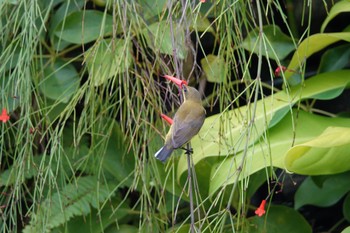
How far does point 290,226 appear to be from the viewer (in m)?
1.77

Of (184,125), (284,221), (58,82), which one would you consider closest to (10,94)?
(58,82)

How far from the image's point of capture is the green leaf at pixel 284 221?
1766 mm

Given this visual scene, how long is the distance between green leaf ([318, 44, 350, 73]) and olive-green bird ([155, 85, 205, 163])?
1.95 ft

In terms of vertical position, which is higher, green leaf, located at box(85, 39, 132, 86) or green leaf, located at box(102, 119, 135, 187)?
green leaf, located at box(85, 39, 132, 86)

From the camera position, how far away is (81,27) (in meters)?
1.87

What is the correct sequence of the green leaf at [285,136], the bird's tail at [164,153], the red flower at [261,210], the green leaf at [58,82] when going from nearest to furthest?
the red flower at [261,210]
the bird's tail at [164,153]
the green leaf at [285,136]
the green leaf at [58,82]

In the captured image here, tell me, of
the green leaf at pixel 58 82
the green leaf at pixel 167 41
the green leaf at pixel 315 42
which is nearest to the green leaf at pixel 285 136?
the green leaf at pixel 315 42

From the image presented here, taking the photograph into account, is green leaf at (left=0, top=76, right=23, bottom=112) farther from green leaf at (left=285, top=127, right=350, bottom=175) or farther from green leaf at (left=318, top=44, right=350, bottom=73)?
green leaf at (left=318, top=44, right=350, bottom=73)

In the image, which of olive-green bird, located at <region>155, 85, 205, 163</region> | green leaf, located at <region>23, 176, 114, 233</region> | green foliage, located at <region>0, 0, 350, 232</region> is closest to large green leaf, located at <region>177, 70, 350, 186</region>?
green foliage, located at <region>0, 0, 350, 232</region>

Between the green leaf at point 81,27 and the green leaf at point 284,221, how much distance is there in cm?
60

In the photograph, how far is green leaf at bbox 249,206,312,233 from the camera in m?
1.77

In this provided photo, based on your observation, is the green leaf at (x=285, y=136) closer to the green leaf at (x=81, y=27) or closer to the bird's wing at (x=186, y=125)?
the bird's wing at (x=186, y=125)

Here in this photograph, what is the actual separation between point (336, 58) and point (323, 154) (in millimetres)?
508

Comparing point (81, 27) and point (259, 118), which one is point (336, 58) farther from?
point (81, 27)
